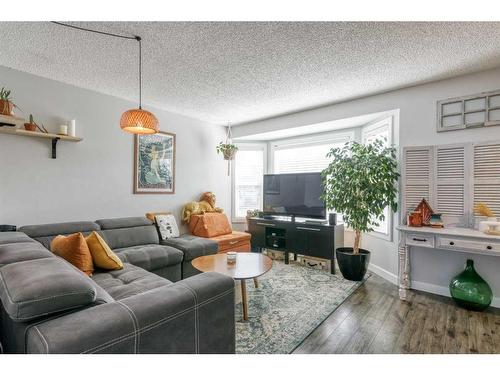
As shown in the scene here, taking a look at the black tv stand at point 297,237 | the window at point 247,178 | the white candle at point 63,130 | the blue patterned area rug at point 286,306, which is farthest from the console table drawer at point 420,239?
the white candle at point 63,130

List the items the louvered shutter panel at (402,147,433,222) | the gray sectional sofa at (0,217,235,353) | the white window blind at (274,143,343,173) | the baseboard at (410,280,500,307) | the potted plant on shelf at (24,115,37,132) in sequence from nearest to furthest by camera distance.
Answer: the gray sectional sofa at (0,217,235,353)
the potted plant on shelf at (24,115,37,132)
the baseboard at (410,280,500,307)
the louvered shutter panel at (402,147,433,222)
the white window blind at (274,143,343,173)

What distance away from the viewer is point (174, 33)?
2.05m

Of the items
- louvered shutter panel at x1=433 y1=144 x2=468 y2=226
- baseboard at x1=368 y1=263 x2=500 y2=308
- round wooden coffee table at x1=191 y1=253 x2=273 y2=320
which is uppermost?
louvered shutter panel at x1=433 y1=144 x2=468 y2=226

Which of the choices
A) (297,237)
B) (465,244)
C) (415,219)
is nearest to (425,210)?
(415,219)

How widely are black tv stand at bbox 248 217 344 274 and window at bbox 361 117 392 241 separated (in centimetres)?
56

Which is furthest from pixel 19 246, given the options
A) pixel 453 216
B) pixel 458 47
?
pixel 453 216

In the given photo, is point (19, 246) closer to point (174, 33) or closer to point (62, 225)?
point (62, 225)

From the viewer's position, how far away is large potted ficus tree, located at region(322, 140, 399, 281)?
320 centimetres

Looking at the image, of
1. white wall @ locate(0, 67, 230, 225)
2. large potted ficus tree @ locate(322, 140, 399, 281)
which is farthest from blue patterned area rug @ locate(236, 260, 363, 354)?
white wall @ locate(0, 67, 230, 225)

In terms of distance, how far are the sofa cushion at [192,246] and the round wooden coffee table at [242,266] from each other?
1.46 ft

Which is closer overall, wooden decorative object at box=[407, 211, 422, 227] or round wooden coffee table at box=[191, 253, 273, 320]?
round wooden coffee table at box=[191, 253, 273, 320]

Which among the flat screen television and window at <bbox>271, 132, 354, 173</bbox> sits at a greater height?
window at <bbox>271, 132, 354, 173</bbox>

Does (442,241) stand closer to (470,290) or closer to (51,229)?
(470,290)

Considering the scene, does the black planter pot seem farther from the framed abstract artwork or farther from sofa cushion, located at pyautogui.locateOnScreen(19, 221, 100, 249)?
sofa cushion, located at pyautogui.locateOnScreen(19, 221, 100, 249)
